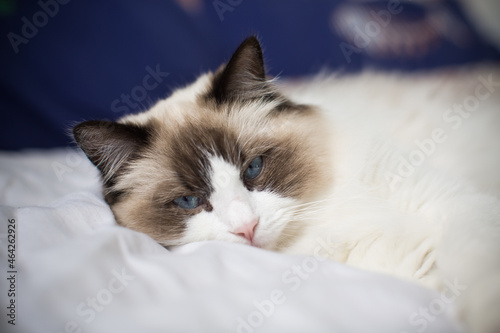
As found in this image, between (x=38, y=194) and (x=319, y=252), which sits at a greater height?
(x=319, y=252)

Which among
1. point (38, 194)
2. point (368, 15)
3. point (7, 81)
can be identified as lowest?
point (38, 194)

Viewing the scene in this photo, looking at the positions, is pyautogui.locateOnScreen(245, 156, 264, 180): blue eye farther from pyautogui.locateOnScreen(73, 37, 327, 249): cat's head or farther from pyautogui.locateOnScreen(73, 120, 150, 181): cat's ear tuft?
pyautogui.locateOnScreen(73, 120, 150, 181): cat's ear tuft

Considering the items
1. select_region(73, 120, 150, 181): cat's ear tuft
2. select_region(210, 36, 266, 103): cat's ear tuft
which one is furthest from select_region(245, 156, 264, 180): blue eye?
select_region(73, 120, 150, 181): cat's ear tuft

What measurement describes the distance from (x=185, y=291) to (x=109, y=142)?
2.06 ft

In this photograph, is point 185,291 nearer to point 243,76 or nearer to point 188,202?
point 188,202

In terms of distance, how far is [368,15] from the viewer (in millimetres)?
1979

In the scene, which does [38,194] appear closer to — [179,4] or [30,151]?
[30,151]

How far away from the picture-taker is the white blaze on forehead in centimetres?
113

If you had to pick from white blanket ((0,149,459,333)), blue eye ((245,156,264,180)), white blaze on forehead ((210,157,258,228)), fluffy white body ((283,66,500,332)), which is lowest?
white blanket ((0,149,459,333))

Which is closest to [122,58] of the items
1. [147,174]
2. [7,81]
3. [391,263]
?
[7,81]

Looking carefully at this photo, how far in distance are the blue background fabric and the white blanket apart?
1195mm

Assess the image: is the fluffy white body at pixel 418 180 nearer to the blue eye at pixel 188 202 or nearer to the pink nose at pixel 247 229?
the pink nose at pixel 247 229

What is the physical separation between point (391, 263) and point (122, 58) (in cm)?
190

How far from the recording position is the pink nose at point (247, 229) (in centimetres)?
112
